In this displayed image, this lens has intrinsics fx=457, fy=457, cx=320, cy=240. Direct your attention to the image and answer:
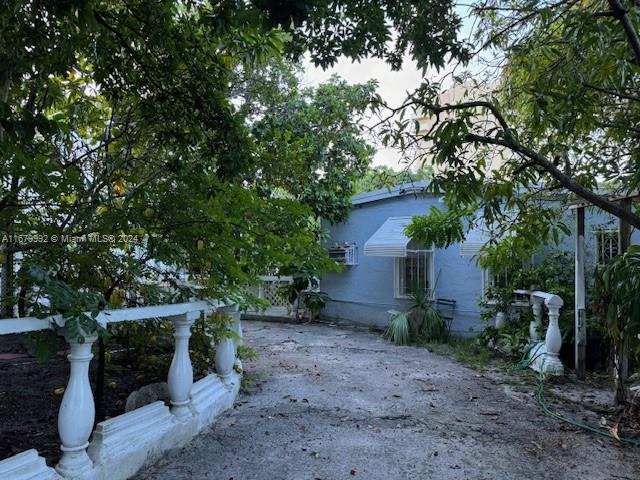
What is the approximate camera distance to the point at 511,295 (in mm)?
7941

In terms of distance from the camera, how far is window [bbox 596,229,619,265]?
7.39 meters

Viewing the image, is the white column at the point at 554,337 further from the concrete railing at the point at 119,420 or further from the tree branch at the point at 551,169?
the concrete railing at the point at 119,420

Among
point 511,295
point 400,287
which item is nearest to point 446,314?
point 400,287

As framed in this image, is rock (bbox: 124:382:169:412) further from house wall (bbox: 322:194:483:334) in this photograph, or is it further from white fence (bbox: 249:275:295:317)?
white fence (bbox: 249:275:295:317)

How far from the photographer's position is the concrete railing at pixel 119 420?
232 centimetres

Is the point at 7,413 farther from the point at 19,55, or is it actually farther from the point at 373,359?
the point at 373,359

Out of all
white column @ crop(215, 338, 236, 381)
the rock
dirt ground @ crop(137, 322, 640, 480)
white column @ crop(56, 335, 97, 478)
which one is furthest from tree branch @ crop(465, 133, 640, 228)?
the rock

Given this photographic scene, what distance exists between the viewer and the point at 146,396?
3568 millimetres

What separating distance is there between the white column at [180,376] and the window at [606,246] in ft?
22.2

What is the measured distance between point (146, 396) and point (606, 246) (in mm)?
7484

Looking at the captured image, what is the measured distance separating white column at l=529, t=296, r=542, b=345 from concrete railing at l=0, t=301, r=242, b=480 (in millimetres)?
5055

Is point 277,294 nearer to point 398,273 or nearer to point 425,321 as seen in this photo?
point 398,273

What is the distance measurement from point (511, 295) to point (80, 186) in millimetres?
7118

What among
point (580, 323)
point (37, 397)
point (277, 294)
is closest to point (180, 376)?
point (37, 397)
